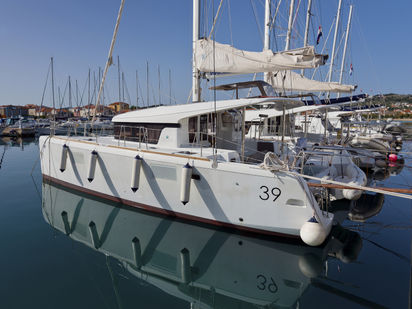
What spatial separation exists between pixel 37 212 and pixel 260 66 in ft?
27.3

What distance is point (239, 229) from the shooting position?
667cm

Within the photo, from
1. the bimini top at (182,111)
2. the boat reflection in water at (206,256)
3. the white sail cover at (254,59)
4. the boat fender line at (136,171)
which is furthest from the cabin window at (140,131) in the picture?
the white sail cover at (254,59)

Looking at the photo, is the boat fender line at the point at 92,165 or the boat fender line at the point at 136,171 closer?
the boat fender line at the point at 136,171

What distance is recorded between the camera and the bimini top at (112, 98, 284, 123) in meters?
6.93

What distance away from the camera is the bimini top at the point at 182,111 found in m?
6.93

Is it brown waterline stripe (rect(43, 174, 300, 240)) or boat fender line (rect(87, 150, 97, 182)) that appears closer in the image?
brown waterline stripe (rect(43, 174, 300, 240))

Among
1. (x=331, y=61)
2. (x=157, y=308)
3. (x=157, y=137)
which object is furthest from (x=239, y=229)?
(x=331, y=61)

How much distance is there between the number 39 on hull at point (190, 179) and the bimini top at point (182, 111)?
0.10ft

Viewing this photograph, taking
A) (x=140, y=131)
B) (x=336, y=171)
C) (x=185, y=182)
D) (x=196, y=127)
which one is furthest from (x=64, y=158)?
(x=336, y=171)

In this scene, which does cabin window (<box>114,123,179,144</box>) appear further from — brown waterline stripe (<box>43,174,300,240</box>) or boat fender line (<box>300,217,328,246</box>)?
boat fender line (<box>300,217,328,246</box>)

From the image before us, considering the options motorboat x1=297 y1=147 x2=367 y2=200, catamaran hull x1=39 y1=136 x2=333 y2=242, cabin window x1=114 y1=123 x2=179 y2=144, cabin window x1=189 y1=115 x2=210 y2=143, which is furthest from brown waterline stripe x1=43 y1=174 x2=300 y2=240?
motorboat x1=297 y1=147 x2=367 y2=200

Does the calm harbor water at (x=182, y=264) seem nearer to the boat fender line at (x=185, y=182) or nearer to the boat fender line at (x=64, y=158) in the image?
the boat fender line at (x=185, y=182)

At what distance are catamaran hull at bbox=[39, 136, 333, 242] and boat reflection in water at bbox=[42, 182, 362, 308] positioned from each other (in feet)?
1.33

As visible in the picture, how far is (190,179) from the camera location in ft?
21.0
